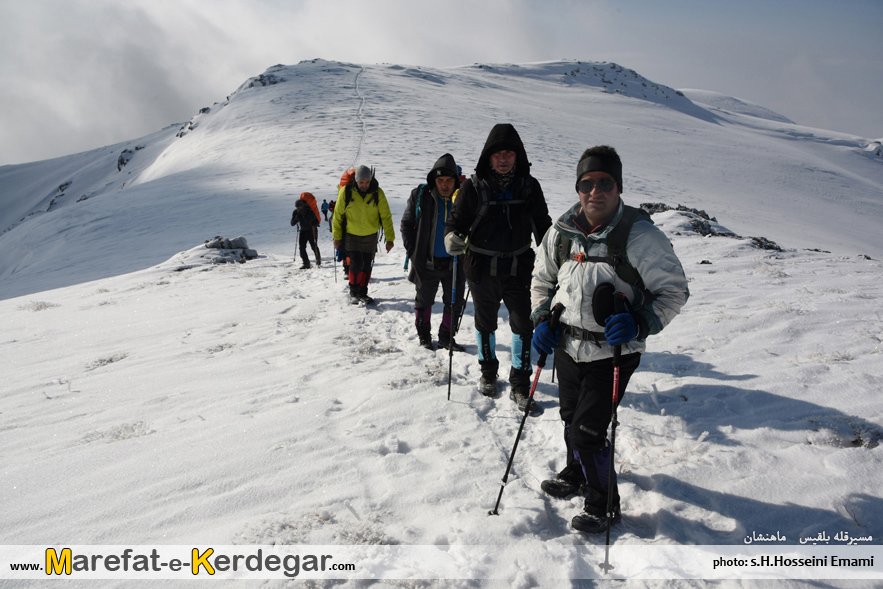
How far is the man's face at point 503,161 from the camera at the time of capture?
4.13 metres

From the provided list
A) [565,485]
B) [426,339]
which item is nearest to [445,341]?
[426,339]

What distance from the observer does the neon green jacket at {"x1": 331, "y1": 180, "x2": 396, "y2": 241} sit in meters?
7.52

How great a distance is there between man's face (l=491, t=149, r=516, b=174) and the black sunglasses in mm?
1529

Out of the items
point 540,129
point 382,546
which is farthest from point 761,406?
point 540,129

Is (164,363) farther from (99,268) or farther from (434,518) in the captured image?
(99,268)

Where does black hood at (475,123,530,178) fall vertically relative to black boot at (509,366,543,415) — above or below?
above

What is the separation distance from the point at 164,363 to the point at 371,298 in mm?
3524

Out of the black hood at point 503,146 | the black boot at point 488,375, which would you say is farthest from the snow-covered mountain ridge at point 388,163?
the black hood at point 503,146

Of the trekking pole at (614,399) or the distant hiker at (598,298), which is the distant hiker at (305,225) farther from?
the trekking pole at (614,399)

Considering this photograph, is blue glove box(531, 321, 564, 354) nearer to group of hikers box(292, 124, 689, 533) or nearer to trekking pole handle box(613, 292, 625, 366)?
group of hikers box(292, 124, 689, 533)

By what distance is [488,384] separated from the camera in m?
4.79

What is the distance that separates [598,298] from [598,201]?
1.92 ft

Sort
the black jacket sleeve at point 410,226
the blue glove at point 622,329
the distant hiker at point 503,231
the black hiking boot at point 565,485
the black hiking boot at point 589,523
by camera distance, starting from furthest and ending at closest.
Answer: the black jacket sleeve at point 410,226
the distant hiker at point 503,231
the black hiking boot at point 565,485
the black hiking boot at point 589,523
the blue glove at point 622,329

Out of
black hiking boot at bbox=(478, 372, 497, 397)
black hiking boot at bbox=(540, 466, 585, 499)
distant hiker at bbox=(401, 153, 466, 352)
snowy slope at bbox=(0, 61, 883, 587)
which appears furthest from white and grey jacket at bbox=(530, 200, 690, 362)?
distant hiker at bbox=(401, 153, 466, 352)
